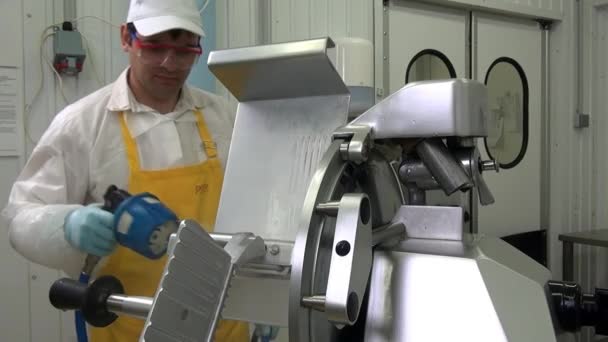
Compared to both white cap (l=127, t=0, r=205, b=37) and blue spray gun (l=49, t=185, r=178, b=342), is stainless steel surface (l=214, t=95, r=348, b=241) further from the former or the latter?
white cap (l=127, t=0, r=205, b=37)

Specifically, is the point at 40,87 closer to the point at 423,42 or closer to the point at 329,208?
the point at 329,208

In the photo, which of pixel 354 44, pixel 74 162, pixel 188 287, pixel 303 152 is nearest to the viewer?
pixel 188 287

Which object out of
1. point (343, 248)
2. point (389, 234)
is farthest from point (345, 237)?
point (389, 234)

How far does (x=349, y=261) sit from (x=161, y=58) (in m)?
0.88

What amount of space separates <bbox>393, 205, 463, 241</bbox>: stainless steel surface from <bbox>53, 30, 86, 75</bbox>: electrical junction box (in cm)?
138

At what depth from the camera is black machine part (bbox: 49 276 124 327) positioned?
2.19 ft

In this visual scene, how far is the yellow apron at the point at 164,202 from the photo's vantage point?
121 centimetres

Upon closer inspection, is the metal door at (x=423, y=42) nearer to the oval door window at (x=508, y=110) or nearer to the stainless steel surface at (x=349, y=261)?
the oval door window at (x=508, y=110)

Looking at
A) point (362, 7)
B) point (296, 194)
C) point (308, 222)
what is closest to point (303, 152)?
point (296, 194)

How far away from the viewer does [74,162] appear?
4.12 feet

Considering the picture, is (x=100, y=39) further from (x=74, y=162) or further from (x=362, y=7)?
(x=362, y=7)

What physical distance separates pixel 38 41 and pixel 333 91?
53.4 inches

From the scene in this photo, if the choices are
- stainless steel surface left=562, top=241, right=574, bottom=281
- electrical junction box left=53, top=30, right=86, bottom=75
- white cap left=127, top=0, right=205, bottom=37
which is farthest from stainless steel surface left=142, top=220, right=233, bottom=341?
stainless steel surface left=562, top=241, right=574, bottom=281

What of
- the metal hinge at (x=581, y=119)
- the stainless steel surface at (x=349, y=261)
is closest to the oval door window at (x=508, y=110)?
the metal hinge at (x=581, y=119)
